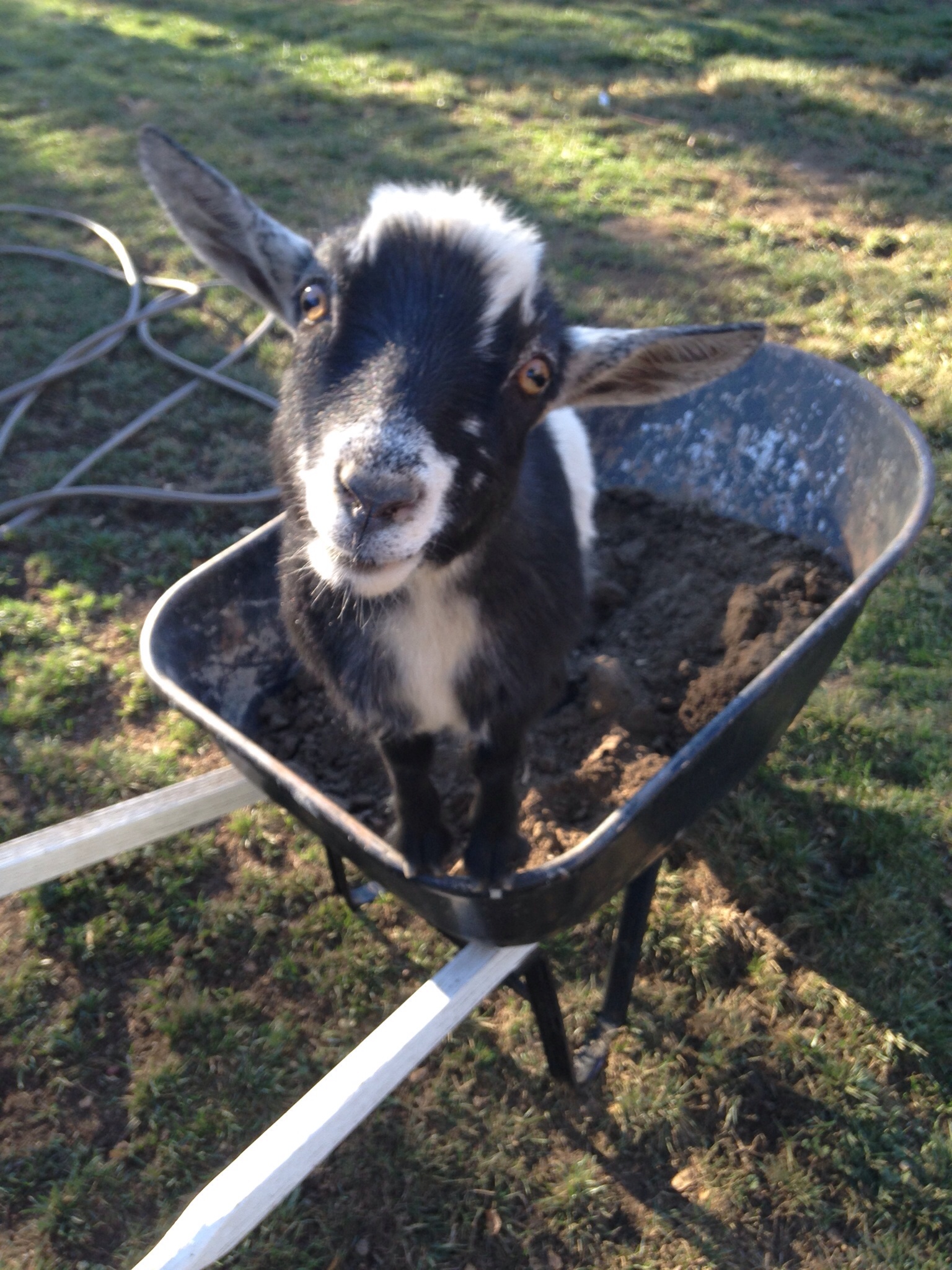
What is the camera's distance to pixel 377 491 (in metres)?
1.54

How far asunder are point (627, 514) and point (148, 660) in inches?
81.2

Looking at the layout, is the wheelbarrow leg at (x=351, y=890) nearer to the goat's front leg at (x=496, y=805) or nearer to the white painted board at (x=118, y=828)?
the white painted board at (x=118, y=828)

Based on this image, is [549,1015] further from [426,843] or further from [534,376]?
[534,376]

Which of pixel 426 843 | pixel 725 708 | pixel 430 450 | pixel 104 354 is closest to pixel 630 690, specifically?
pixel 725 708

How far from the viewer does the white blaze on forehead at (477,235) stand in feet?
6.26

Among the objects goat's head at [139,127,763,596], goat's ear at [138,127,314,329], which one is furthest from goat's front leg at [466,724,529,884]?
goat's ear at [138,127,314,329]

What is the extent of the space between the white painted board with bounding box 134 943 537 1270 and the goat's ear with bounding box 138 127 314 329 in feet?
5.01

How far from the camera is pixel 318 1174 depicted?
241 centimetres

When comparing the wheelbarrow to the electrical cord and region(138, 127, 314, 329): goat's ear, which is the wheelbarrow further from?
the electrical cord

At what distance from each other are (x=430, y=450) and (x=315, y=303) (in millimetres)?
547

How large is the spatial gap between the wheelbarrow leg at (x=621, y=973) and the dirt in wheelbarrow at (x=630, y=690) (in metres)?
0.29

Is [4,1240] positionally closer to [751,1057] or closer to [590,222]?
[751,1057]

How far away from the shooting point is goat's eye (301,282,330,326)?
195 cm

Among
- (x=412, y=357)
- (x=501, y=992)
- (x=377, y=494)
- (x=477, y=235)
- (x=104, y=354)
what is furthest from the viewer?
(x=104, y=354)
